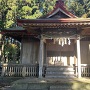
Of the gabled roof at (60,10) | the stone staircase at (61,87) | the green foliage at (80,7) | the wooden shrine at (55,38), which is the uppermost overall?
the green foliage at (80,7)

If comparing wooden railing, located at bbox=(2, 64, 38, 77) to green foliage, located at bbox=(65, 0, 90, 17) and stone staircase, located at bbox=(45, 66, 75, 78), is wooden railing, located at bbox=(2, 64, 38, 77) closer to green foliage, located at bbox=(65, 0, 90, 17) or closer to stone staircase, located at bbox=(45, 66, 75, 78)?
stone staircase, located at bbox=(45, 66, 75, 78)

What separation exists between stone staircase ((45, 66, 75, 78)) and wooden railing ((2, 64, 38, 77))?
1.13 m

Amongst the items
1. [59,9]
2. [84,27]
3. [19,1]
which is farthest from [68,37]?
[19,1]

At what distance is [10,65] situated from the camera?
13578 mm

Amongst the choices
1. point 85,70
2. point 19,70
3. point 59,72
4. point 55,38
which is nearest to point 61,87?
point 59,72

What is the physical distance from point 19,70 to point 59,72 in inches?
123

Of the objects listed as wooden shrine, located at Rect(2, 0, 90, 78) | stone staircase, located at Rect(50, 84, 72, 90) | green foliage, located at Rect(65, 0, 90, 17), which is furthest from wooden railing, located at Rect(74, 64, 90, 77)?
green foliage, located at Rect(65, 0, 90, 17)

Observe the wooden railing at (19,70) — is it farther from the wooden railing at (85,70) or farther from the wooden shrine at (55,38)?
the wooden railing at (85,70)

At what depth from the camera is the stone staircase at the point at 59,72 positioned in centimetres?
1277

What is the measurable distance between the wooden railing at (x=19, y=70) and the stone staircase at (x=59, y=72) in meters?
1.13

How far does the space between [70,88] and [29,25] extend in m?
5.05

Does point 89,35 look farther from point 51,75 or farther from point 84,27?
point 51,75

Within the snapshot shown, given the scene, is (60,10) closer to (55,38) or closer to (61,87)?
(55,38)

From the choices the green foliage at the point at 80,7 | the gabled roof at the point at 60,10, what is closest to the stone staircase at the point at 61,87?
the gabled roof at the point at 60,10
